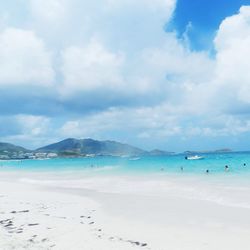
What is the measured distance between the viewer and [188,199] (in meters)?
19.2

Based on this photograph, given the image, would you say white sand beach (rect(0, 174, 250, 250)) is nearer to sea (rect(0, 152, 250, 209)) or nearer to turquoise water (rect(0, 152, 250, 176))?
sea (rect(0, 152, 250, 209))

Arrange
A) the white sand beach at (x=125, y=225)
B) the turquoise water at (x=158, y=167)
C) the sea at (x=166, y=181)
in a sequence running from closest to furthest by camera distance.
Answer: the white sand beach at (x=125, y=225), the sea at (x=166, y=181), the turquoise water at (x=158, y=167)

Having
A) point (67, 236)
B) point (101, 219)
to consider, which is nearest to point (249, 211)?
point (101, 219)

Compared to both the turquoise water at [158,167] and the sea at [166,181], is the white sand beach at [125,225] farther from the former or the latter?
the turquoise water at [158,167]

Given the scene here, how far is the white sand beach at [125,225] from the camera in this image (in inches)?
389

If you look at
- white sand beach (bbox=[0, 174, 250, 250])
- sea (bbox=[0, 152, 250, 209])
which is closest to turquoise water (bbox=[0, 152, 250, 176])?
sea (bbox=[0, 152, 250, 209])

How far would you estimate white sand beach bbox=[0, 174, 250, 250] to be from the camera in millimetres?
9887

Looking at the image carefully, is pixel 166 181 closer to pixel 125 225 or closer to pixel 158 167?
pixel 125 225

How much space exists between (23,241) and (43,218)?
369cm

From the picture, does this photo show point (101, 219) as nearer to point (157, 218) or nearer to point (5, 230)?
point (157, 218)

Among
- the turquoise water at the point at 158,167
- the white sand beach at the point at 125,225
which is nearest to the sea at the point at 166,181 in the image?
the turquoise water at the point at 158,167

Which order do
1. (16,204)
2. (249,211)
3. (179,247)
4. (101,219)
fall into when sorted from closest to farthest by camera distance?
1. (179,247)
2. (101,219)
3. (249,211)
4. (16,204)

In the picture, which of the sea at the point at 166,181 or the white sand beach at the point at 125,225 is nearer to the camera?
the white sand beach at the point at 125,225

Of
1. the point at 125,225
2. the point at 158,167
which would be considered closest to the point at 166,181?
the point at 125,225
